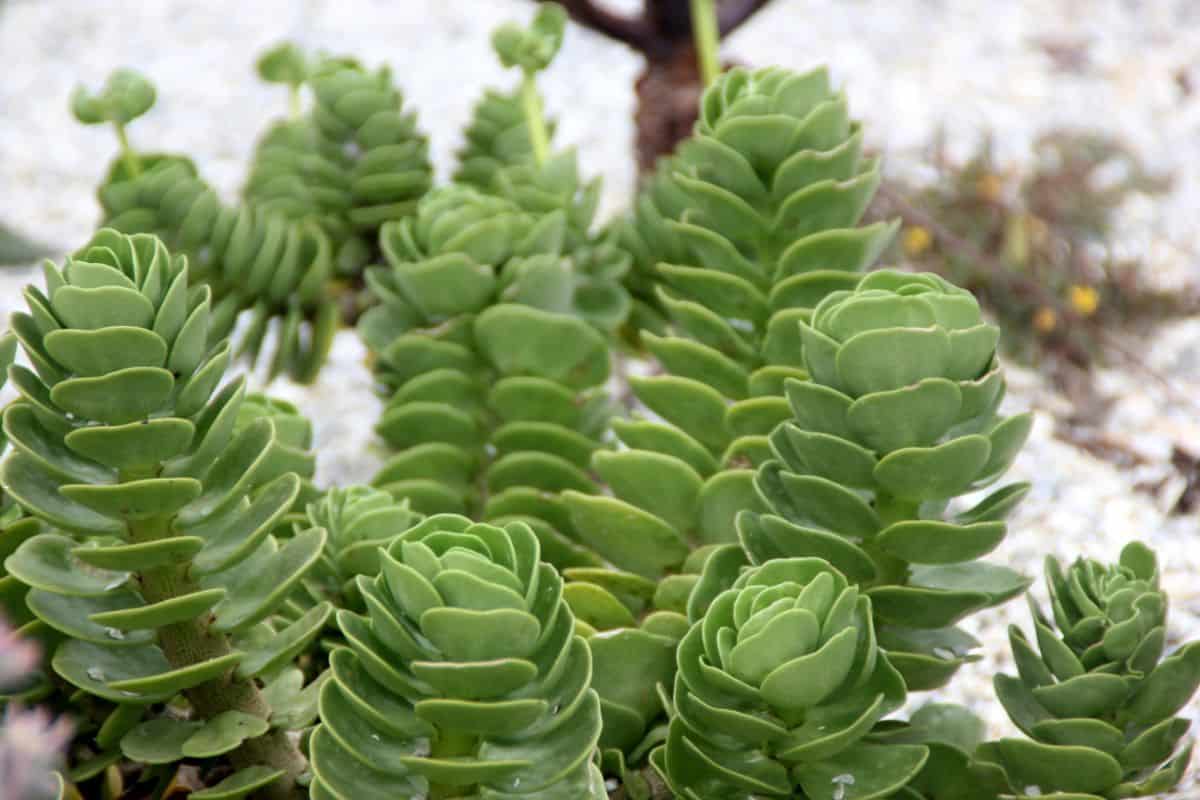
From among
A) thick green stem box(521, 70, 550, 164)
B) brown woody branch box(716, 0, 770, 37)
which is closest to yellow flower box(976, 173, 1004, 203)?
brown woody branch box(716, 0, 770, 37)

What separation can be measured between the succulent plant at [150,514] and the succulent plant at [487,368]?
0.23 metres

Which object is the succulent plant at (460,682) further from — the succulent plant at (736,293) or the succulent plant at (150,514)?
the succulent plant at (736,293)

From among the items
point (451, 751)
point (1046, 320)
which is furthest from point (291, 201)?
point (1046, 320)

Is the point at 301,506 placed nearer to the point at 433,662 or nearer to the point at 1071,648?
the point at 433,662

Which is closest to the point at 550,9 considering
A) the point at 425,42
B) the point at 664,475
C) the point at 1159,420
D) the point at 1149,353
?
the point at 664,475

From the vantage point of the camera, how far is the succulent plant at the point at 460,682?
1.91 ft

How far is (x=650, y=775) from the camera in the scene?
0.74m

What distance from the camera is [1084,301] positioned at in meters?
1.72

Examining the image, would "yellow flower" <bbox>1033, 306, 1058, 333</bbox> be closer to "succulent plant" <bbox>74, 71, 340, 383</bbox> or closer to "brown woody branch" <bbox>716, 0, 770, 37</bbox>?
"brown woody branch" <bbox>716, 0, 770, 37</bbox>

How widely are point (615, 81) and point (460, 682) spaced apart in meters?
2.03

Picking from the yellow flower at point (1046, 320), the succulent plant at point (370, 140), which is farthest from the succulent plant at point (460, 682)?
the yellow flower at point (1046, 320)

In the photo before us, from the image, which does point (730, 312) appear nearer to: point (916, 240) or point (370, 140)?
point (370, 140)

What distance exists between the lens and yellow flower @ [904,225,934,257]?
5.50ft

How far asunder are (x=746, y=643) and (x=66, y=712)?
371mm
